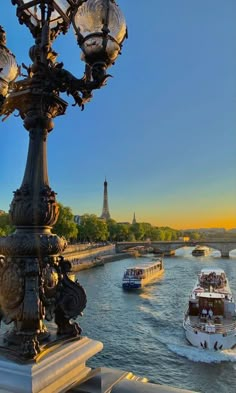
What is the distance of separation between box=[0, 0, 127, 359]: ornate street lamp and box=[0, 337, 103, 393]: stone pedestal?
59mm

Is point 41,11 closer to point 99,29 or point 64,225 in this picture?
point 99,29

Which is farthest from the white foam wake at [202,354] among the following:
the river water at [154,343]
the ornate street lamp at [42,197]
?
the ornate street lamp at [42,197]

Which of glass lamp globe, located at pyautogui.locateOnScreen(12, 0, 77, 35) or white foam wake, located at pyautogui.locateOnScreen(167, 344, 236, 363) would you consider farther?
white foam wake, located at pyautogui.locateOnScreen(167, 344, 236, 363)

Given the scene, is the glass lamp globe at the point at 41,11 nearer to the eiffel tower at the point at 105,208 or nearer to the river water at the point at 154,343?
the river water at the point at 154,343

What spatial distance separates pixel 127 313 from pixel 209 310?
4477 millimetres

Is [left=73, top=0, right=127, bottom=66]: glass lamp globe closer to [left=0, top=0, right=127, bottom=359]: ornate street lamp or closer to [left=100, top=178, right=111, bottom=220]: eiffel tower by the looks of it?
[left=0, top=0, right=127, bottom=359]: ornate street lamp

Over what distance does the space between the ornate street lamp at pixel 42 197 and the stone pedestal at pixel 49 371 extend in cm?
6

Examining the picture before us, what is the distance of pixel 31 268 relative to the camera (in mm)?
1759

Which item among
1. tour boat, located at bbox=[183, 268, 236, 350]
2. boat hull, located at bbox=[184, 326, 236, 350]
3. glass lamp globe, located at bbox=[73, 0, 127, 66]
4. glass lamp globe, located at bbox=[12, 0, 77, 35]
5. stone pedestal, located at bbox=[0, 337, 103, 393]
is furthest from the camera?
tour boat, located at bbox=[183, 268, 236, 350]

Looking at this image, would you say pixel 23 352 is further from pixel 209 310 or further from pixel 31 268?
pixel 209 310

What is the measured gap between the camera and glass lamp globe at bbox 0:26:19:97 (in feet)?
7.76

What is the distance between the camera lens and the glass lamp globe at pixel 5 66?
2.37 m

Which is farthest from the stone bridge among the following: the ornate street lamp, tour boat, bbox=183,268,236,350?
the ornate street lamp

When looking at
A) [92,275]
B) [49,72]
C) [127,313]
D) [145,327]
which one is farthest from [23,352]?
[92,275]
